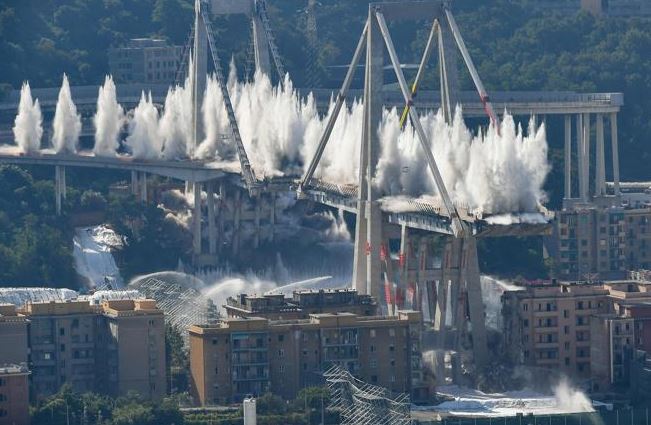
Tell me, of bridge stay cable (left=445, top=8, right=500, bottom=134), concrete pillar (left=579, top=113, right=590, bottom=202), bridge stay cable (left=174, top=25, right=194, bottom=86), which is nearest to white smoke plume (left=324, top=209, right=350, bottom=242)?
concrete pillar (left=579, top=113, right=590, bottom=202)

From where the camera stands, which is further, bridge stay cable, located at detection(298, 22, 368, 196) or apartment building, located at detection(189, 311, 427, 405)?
bridge stay cable, located at detection(298, 22, 368, 196)

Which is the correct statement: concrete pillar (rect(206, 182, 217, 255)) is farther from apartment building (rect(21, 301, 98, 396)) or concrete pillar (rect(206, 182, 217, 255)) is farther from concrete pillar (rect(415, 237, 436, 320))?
apartment building (rect(21, 301, 98, 396))

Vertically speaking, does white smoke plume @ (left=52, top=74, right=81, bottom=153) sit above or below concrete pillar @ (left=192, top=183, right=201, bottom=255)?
above

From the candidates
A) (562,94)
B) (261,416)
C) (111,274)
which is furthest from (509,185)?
(562,94)

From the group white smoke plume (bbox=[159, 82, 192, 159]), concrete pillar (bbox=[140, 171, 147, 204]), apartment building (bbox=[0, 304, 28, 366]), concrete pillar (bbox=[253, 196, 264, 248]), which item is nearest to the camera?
apartment building (bbox=[0, 304, 28, 366])

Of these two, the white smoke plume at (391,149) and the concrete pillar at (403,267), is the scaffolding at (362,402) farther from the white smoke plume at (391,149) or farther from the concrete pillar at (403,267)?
the concrete pillar at (403,267)

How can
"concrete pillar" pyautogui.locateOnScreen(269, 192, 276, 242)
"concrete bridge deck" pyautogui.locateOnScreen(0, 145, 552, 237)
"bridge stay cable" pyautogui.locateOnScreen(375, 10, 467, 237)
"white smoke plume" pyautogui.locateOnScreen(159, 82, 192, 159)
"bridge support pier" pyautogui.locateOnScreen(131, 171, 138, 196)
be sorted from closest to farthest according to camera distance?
"concrete bridge deck" pyautogui.locateOnScreen(0, 145, 552, 237) → "bridge stay cable" pyautogui.locateOnScreen(375, 10, 467, 237) → "concrete pillar" pyautogui.locateOnScreen(269, 192, 276, 242) → "bridge support pier" pyautogui.locateOnScreen(131, 171, 138, 196) → "white smoke plume" pyautogui.locateOnScreen(159, 82, 192, 159)

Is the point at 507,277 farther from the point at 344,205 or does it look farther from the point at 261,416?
the point at 261,416

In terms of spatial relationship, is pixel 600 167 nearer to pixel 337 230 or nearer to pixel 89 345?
pixel 337 230
